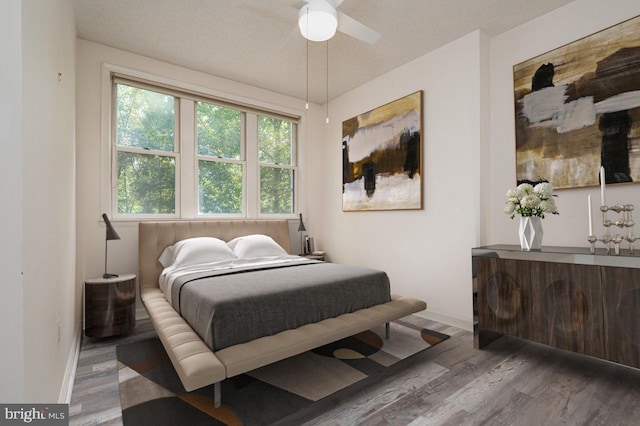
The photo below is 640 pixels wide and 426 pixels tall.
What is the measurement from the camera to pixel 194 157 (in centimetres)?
376

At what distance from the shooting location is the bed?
5.23 feet

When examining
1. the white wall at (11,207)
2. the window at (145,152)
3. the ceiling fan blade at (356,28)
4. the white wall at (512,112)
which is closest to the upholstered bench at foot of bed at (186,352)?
the white wall at (11,207)

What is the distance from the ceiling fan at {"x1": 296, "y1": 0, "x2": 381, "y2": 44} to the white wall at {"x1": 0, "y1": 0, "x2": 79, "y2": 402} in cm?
154

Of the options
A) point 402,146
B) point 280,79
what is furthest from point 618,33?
point 280,79

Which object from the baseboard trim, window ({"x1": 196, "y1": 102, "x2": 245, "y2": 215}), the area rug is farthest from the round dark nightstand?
window ({"x1": 196, "y1": 102, "x2": 245, "y2": 215})

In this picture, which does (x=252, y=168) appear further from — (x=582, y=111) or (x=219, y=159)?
(x=582, y=111)

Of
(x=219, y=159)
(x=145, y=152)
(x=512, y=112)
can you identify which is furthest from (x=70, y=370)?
(x=512, y=112)

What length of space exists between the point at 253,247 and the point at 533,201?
2.75 meters

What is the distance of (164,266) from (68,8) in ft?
7.81

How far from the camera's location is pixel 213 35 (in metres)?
3.00

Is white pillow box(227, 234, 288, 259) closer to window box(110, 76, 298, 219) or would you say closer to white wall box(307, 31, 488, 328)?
window box(110, 76, 298, 219)

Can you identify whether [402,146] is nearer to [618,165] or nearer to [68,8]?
[618,165]

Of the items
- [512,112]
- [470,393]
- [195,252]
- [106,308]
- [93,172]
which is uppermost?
[512,112]

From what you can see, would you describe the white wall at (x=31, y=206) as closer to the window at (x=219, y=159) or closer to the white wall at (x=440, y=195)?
the window at (x=219, y=159)
